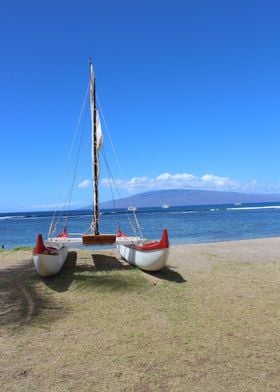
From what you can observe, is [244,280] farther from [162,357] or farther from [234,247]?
[234,247]

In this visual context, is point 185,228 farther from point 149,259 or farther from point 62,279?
point 62,279

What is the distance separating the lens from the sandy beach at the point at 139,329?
16.1ft

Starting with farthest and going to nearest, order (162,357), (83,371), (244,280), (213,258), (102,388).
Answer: (213,258) < (244,280) < (162,357) < (83,371) < (102,388)

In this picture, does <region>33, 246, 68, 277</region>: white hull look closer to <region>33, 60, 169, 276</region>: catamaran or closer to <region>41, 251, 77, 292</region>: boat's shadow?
<region>33, 60, 169, 276</region>: catamaran

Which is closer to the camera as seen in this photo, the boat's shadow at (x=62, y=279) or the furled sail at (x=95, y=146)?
the boat's shadow at (x=62, y=279)

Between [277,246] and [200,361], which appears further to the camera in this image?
[277,246]

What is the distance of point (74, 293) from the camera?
29.5 feet

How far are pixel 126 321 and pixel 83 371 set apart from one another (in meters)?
2.10

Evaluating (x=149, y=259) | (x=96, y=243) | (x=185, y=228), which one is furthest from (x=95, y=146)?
(x=185, y=228)

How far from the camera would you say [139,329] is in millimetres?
6734

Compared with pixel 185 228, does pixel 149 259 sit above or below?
above

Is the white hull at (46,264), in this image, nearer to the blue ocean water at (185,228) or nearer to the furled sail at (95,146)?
the furled sail at (95,146)

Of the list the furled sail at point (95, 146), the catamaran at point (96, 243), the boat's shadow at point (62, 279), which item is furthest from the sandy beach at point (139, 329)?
the furled sail at point (95, 146)

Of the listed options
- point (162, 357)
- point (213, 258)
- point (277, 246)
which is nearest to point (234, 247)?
point (277, 246)
